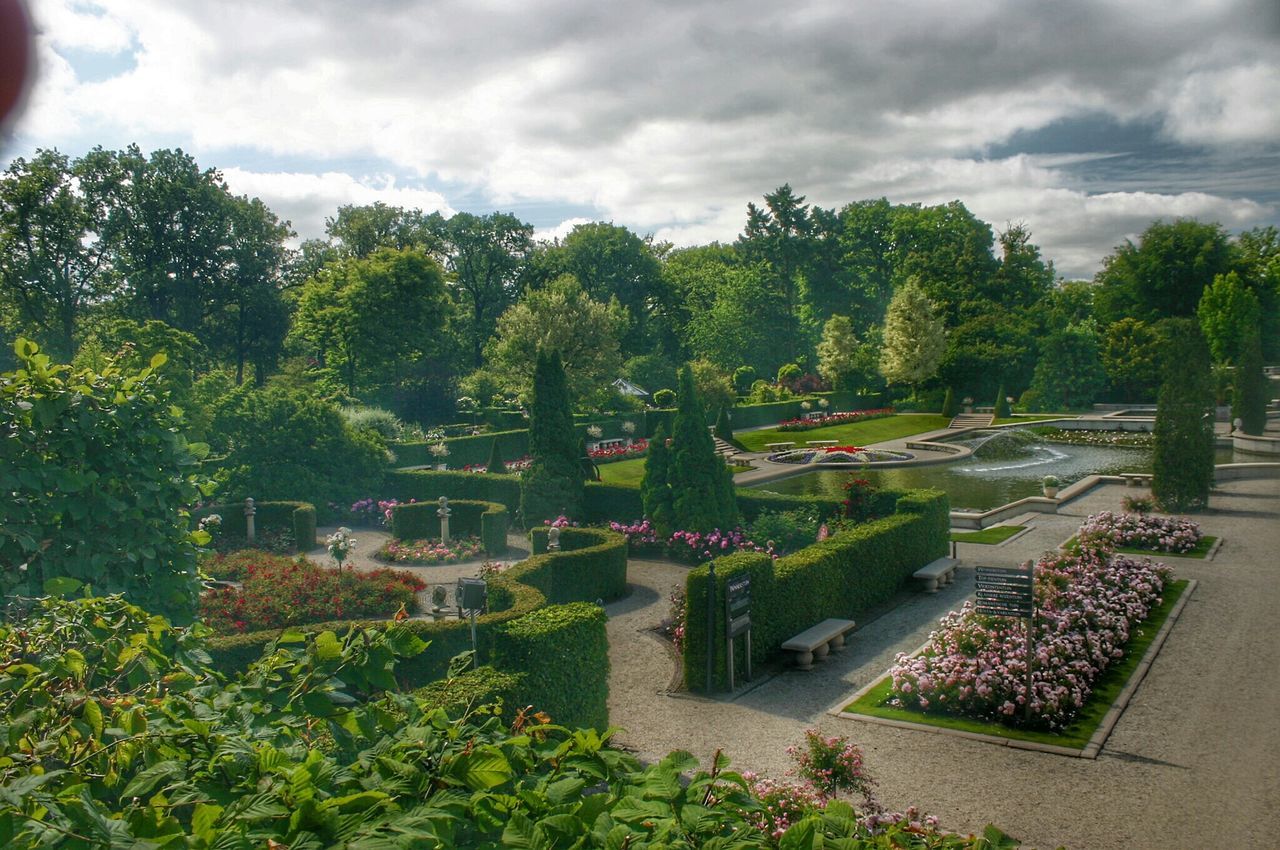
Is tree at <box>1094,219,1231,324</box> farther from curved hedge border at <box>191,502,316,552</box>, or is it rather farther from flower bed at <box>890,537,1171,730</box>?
curved hedge border at <box>191,502,316,552</box>

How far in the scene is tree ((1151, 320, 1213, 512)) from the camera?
20.0 m

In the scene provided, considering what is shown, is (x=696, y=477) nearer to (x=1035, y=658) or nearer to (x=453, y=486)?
(x=1035, y=658)

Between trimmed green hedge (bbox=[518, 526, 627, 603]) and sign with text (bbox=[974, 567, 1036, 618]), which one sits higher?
sign with text (bbox=[974, 567, 1036, 618])

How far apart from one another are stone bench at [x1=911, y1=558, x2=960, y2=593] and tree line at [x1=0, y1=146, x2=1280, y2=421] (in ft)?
33.6

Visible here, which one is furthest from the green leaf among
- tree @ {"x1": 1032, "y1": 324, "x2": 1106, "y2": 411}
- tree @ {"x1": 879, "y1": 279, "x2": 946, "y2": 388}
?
tree @ {"x1": 879, "y1": 279, "x2": 946, "y2": 388}

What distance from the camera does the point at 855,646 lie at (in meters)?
12.7

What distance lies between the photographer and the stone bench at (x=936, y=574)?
1535cm

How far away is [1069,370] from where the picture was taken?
1905 inches

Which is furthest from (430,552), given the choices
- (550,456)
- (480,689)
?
(480,689)

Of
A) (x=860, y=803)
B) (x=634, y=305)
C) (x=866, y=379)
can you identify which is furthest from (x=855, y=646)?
(x=634, y=305)

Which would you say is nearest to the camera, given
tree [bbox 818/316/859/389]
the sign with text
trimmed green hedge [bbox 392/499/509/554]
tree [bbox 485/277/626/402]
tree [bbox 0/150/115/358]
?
the sign with text

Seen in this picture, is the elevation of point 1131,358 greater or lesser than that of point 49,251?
lesser

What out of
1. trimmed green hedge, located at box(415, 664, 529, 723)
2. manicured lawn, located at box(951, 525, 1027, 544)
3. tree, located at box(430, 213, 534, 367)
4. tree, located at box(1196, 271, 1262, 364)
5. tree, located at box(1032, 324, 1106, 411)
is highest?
tree, located at box(430, 213, 534, 367)

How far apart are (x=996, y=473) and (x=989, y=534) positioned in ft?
35.8
